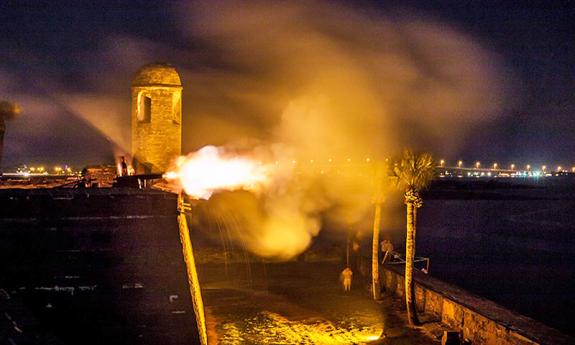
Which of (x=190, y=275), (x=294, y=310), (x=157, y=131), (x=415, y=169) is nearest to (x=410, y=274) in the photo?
(x=415, y=169)

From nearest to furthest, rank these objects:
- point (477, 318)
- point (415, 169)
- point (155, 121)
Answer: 1. point (477, 318)
2. point (415, 169)
3. point (155, 121)

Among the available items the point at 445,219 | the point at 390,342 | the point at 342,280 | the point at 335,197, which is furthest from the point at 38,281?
the point at 445,219

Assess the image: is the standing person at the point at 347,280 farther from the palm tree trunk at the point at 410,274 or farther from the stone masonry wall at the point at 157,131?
the stone masonry wall at the point at 157,131

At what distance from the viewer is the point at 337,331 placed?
59.2 ft

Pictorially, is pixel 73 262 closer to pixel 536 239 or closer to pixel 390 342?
pixel 390 342

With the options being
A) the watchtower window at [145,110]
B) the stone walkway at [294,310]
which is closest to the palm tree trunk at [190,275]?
the stone walkway at [294,310]

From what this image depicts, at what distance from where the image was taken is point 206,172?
21.1 metres

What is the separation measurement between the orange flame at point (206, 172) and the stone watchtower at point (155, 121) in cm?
80

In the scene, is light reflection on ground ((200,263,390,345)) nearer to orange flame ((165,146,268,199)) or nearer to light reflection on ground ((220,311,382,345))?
light reflection on ground ((220,311,382,345))

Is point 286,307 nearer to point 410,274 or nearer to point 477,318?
point 410,274

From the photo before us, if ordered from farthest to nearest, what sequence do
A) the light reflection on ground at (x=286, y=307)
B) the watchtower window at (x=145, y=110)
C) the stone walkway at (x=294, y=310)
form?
the watchtower window at (x=145, y=110) → the light reflection on ground at (x=286, y=307) → the stone walkway at (x=294, y=310)

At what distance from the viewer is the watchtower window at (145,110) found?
79.5 feet

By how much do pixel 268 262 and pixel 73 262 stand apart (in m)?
20.0

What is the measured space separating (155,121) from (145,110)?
1.02 meters
